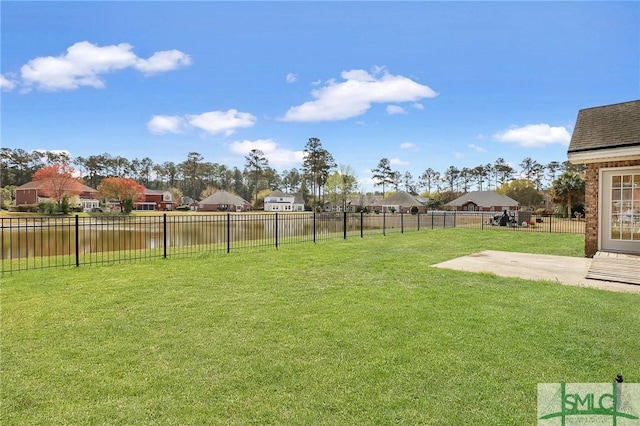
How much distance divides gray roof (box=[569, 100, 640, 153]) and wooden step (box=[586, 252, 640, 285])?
114 inches

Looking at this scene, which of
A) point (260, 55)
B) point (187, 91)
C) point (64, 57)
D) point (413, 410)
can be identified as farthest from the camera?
point (187, 91)

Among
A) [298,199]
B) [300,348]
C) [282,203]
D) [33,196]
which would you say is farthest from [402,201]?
[300,348]

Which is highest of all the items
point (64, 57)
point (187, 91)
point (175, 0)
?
point (187, 91)

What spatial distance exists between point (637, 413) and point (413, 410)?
1.56 m

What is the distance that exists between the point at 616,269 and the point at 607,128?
4664 millimetres

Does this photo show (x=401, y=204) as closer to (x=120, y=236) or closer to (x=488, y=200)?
(x=488, y=200)

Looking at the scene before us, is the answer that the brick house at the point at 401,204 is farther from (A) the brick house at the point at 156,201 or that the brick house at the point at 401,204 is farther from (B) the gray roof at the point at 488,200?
(A) the brick house at the point at 156,201

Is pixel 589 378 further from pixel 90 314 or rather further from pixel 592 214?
pixel 592 214

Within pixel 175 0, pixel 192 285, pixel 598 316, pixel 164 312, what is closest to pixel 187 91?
pixel 175 0

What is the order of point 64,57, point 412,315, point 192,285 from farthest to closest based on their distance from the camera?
point 64,57 → point 192,285 → point 412,315

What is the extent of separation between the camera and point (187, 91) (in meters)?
19.3

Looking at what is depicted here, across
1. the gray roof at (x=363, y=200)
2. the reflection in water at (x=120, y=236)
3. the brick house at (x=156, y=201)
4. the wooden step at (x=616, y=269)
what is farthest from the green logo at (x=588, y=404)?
the gray roof at (x=363, y=200)

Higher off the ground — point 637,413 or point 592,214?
point 592,214

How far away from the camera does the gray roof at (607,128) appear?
8.70 m
